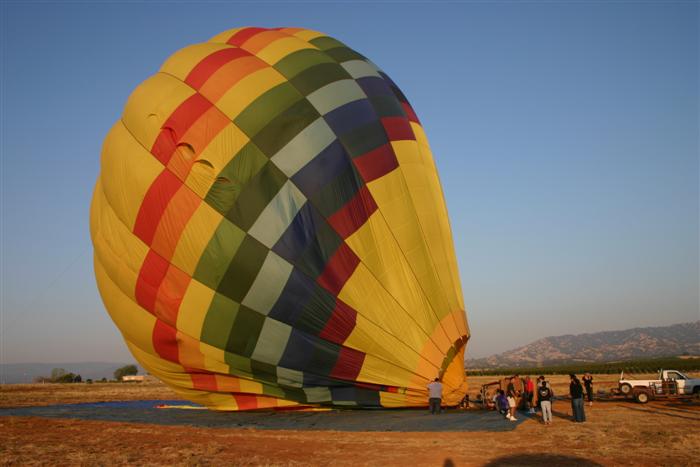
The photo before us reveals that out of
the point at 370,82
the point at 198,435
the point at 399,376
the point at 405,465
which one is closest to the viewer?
the point at 405,465

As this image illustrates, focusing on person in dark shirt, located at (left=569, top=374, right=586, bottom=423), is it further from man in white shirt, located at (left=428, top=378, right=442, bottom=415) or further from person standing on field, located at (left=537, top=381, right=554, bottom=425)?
man in white shirt, located at (left=428, top=378, right=442, bottom=415)

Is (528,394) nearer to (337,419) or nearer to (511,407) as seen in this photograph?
(511,407)

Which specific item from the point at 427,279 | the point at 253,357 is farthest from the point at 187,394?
the point at 427,279

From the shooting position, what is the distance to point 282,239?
9.81 metres

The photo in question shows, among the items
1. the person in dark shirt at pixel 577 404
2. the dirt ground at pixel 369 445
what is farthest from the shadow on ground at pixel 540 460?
the person in dark shirt at pixel 577 404

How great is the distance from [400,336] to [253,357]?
9.16 ft

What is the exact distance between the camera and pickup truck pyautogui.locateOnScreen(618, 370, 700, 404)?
46.4 ft

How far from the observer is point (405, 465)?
6664mm

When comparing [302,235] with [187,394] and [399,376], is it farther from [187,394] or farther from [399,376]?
[187,394]

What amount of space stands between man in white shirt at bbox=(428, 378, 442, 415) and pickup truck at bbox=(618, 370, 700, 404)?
24.0 feet

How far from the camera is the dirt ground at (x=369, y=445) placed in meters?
6.94

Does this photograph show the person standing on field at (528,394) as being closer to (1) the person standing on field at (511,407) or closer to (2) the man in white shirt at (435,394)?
(1) the person standing on field at (511,407)

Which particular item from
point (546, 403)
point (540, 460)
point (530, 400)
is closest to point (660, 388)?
point (530, 400)

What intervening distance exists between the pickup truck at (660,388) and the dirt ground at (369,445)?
405 cm
